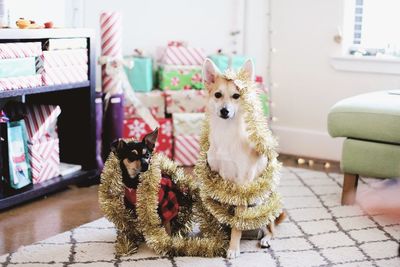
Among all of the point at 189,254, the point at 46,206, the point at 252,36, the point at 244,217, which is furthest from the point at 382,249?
the point at 252,36

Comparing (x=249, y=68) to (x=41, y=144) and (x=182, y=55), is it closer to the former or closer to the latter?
(x=41, y=144)

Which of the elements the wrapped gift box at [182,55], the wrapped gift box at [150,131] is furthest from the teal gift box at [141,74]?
the wrapped gift box at [150,131]

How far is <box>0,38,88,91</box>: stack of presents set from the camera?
2.44 m

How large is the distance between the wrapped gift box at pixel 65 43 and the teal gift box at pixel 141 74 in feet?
1.98

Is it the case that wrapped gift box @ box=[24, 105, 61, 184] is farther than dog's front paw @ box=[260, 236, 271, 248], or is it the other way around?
wrapped gift box @ box=[24, 105, 61, 184]

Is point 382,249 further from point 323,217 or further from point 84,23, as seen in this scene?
point 84,23

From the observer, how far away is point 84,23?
361cm

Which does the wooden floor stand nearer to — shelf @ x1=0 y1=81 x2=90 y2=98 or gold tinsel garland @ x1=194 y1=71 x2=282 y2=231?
shelf @ x1=0 y1=81 x2=90 y2=98

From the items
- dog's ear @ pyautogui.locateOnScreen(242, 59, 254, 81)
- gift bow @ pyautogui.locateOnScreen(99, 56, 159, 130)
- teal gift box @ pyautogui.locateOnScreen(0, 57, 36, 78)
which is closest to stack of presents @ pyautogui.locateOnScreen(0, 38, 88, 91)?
teal gift box @ pyautogui.locateOnScreen(0, 57, 36, 78)

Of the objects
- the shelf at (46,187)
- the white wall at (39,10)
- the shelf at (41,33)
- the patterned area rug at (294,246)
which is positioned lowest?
the patterned area rug at (294,246)

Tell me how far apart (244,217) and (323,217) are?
610mm

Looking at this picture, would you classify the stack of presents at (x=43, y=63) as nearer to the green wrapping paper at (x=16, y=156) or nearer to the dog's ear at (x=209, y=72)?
the green wrapping paper at (x=16, y=156)

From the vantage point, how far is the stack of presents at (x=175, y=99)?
11.2 ft

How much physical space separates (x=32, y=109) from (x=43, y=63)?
31cm
